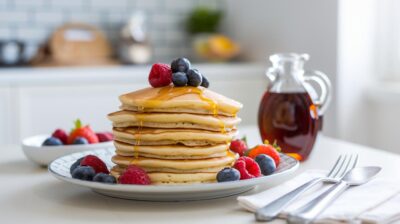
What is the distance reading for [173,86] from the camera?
43.7 inches

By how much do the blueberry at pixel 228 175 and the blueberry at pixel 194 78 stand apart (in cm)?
16

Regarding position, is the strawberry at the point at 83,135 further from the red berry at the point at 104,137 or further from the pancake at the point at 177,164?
the pancake at the point at 177,164

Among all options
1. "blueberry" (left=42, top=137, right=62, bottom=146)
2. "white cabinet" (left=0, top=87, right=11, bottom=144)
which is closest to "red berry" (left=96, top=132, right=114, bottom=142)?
"blueberry" (left=42, top=137, right=62, bottom=146)

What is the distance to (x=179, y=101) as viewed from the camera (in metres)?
1.04

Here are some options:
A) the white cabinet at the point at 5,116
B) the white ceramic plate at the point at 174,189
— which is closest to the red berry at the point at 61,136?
the white ceramic plate at the point at 174,189

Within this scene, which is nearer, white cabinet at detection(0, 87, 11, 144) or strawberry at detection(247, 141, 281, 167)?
strawberry at detection(247, 141, 281, 167)

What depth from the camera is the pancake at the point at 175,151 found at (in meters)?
1.02

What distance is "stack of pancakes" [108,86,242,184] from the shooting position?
1.02 meters

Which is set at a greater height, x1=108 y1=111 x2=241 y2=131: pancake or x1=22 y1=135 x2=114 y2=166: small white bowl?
x1=108 y1=111 x2=241 y2=131: pancake

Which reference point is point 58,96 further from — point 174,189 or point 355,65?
point 174,189

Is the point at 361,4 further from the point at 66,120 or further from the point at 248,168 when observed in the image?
the point at 248,168

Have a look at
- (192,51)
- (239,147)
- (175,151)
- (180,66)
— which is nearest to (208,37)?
(192,51)

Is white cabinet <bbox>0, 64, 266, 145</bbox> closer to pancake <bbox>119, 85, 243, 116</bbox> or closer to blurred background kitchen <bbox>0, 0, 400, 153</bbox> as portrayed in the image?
blurred background kitchen <bbox>0, 0, 400, 153</bbox>

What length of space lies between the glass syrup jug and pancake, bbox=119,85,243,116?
377 mm
